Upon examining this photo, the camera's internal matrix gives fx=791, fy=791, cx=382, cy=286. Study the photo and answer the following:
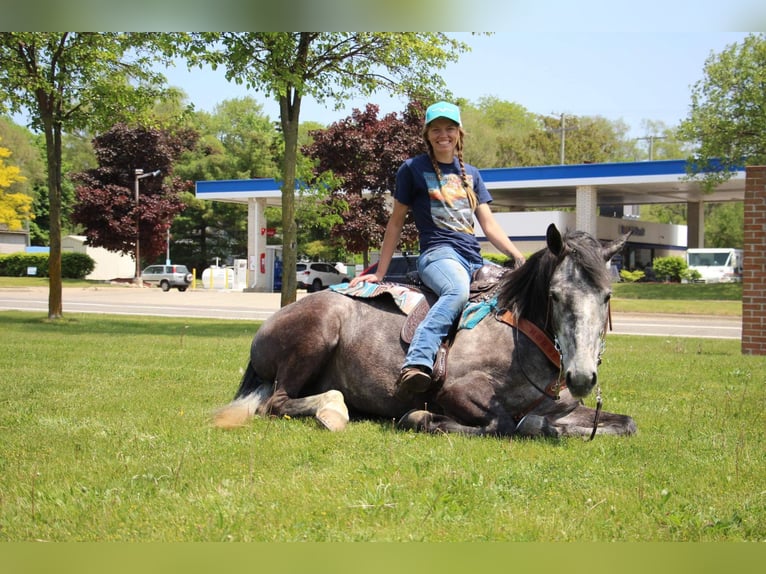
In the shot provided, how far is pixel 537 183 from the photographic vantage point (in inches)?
1617

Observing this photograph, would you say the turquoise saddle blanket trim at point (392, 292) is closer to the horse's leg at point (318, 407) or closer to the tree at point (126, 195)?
the horse's leg at point (318, 407)

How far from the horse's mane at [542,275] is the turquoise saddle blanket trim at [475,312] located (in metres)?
0.10

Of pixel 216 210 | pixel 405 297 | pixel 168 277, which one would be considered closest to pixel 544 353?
pixel 405 297

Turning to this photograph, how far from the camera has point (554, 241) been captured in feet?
16.8

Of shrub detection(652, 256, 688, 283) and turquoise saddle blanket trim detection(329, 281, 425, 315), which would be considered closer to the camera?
turquoise saddle blanket trim detection(329, 281, 425, 315)

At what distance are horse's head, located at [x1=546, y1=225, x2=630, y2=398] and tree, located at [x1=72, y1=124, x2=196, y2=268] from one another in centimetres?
4915

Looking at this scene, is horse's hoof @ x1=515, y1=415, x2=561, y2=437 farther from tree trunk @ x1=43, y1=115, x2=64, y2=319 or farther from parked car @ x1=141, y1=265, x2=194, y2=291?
parked car @ x1=141, y1=265, x2=194, y2=291

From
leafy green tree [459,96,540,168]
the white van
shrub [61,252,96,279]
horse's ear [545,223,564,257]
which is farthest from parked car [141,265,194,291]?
horse's ear [545,223,564,257]

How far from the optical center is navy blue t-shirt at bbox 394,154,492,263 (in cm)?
594

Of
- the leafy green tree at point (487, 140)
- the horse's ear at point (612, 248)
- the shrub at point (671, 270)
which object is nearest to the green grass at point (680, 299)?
the shrub at point (671, 270)

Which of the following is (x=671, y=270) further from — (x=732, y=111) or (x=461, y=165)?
(x=461, y=165)

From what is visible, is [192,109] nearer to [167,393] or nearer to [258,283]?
[167,393]

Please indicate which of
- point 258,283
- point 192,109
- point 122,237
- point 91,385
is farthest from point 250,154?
point 91,385

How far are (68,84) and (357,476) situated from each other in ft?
51.2
